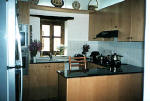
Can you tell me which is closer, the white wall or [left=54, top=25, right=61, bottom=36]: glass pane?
the white wall

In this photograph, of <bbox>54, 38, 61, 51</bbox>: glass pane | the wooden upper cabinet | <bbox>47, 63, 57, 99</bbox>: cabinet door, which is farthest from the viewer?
<bbox>54, 38, 61, 51</bbox>: glass pane

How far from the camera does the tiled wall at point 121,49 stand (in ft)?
11.0

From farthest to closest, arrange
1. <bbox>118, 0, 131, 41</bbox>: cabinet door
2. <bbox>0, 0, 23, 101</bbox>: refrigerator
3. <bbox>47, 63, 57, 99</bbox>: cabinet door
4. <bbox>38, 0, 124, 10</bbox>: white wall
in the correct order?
1. <bbox>38, 0, 124, 10</bbox>: white wall
2. <bbox>47, 63, 57, 99</bbox>: cabinet door
3. <bbox>118, 0, 131, 41</bbox>: cabinet door
4. <bbox>0, 0, 23, 101</bbox>: refrigerator

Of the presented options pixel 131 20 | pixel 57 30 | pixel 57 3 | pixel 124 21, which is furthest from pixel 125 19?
pixel 57 30

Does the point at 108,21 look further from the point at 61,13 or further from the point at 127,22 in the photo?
the point at 61,13

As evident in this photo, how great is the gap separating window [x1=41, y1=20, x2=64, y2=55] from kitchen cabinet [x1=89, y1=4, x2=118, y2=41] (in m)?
0.91

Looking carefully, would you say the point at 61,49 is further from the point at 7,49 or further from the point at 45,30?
the point at 7,49

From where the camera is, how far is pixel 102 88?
2555 mm

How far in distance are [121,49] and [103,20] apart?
34.8 inches

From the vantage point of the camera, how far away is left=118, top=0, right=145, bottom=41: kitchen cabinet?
9.16ft

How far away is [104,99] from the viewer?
8.48ft

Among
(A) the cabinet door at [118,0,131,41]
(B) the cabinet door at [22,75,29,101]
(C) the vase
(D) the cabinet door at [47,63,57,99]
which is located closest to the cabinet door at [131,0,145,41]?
(A) the cabinet door at [118,0,131,41]

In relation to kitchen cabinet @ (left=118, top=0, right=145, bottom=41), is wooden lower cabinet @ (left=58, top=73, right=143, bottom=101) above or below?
below

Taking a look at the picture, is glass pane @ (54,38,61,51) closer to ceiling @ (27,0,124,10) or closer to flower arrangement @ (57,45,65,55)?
flower arrangement @ (57,45,65,55)
